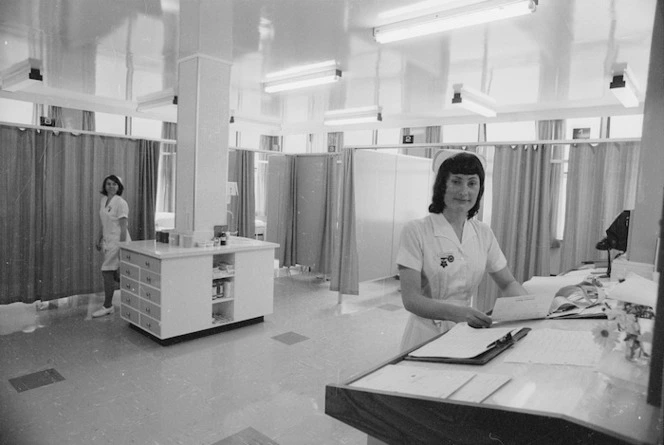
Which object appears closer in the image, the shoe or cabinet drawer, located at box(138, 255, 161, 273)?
cabinet drawer, located at box(138, 255, 161, 273)

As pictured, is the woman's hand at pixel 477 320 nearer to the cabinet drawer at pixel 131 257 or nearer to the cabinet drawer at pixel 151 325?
the cabinet drawer at pixel 151 325

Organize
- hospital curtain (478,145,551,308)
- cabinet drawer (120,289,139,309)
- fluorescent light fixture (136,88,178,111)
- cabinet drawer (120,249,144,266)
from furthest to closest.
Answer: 1. fluorescent light fixture (136,88,178,111)
2. hospital curtain (478,145,551,308)
3. cabinet drawer (120,289,139,309)
4. cabinet drawer (120,249,144,266)

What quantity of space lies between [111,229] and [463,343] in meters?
4.38

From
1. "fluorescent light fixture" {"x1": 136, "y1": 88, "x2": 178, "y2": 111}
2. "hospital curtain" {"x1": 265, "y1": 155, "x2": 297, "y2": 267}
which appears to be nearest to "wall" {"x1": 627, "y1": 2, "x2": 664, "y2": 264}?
"fluorescent light fixture" {"x1": 136, "y1": 88, "x2": 178, "y2": 111}

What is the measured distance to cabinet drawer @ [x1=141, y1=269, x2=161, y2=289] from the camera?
3.71 meters

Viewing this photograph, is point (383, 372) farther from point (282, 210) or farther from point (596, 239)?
point (282, 210)

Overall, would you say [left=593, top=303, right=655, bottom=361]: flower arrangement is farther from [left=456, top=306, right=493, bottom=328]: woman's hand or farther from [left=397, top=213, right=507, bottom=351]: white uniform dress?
[left=397, top=213, right=507, bottom=351]: white uniform dress

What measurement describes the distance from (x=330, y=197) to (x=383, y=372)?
567 cm

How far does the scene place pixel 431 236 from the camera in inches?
73.0

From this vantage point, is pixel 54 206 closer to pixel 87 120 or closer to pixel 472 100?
pixel 87 120

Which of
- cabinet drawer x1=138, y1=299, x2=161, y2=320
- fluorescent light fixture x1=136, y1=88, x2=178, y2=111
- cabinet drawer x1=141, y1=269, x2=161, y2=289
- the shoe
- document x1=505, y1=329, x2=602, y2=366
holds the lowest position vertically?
the shoe

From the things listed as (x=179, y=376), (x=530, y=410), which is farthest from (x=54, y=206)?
(x=530, y=410)

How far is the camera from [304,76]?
16.7ft

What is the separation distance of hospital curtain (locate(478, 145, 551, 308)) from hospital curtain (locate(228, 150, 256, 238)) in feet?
12.0
